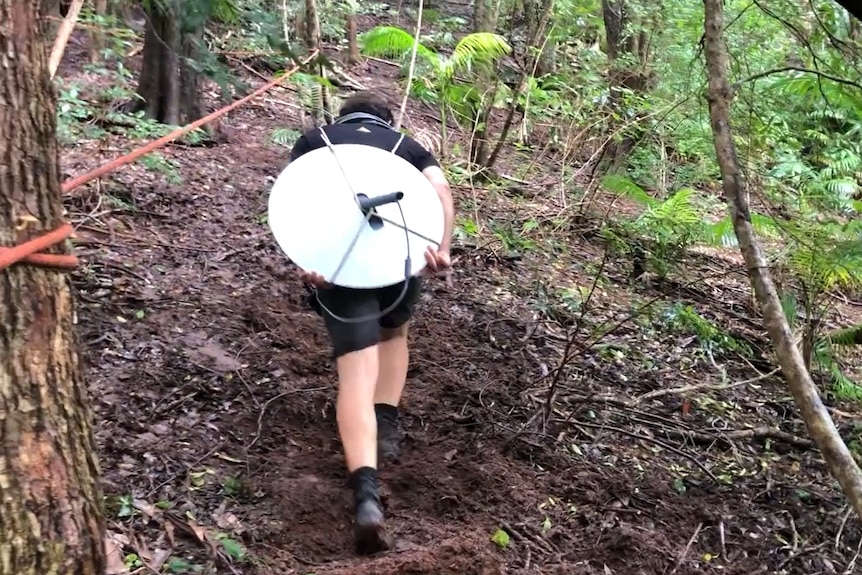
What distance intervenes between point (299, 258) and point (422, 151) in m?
0.84

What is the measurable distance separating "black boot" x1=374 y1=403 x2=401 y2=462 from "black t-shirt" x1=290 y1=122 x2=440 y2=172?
1.14m

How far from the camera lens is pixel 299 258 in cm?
312

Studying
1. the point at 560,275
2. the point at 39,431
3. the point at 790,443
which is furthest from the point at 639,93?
the point at 39,431

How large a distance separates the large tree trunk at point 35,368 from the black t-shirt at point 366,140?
1.60 m

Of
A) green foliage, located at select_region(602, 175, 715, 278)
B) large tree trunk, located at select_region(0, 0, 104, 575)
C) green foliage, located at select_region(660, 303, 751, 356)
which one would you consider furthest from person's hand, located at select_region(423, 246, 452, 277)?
green foliage, located at select_region(602, 175, 715, 278)

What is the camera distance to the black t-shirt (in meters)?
3.37

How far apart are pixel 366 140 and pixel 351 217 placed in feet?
1.46

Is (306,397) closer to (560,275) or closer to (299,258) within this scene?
(299,258)

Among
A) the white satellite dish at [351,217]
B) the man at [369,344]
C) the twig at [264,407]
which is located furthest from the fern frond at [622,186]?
the twig at [264,407]

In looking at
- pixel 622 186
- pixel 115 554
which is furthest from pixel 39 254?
pixel 622 186

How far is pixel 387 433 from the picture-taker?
342 centimetres

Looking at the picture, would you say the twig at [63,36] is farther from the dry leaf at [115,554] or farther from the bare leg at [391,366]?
the bare leg at [391,366]

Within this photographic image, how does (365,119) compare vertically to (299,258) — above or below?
above

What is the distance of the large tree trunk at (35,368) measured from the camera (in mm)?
1659
